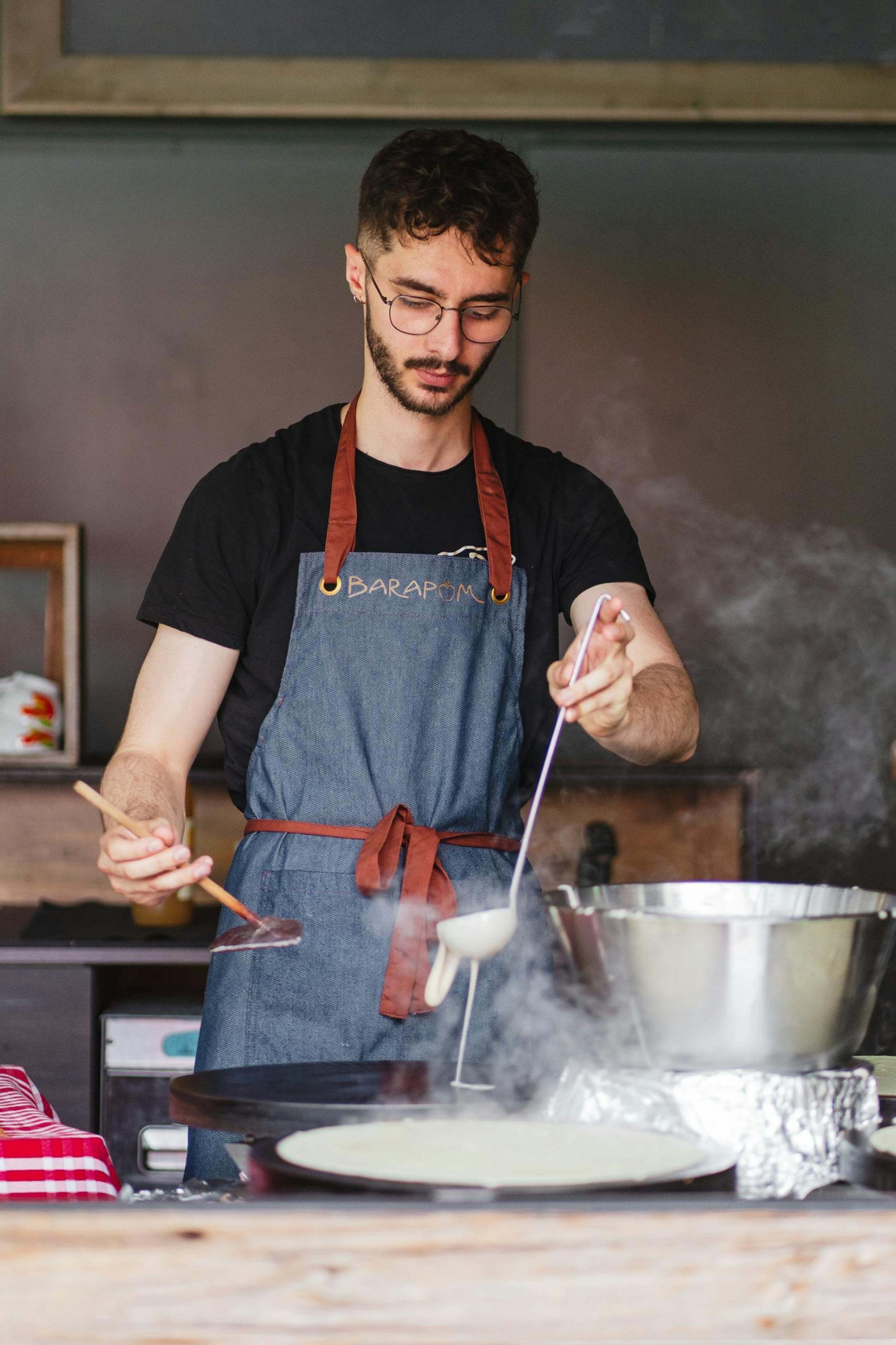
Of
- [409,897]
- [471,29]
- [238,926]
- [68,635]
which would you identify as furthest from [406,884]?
[471,29]

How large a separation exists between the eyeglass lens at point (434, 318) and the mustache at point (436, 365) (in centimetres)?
3

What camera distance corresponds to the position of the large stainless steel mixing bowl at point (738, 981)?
115 centimetres

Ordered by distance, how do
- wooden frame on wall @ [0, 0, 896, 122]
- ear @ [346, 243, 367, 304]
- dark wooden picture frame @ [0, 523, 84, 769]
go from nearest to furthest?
1. ear @ [346, 243, 367, 304]
2. dark wooden picture frame @ [0, 523, 84, 769]
3. wooden frame on wall @ [0, 0, 896, 122]

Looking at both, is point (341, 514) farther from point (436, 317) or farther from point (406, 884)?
point (406, 884)

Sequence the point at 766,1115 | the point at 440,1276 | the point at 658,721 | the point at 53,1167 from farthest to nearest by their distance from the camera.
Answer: the point at 658,721 → the point at 53,1167 → the point at 766,1115 → the point at 440,1276

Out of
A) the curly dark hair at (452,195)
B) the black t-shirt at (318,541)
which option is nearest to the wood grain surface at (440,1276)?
the black t-shirt at (318,541)

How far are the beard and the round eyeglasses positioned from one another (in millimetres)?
28

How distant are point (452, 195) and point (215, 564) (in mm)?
554

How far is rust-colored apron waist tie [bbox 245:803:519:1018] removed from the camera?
66.2 inches

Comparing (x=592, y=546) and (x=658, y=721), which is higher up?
(x=592, y=546)

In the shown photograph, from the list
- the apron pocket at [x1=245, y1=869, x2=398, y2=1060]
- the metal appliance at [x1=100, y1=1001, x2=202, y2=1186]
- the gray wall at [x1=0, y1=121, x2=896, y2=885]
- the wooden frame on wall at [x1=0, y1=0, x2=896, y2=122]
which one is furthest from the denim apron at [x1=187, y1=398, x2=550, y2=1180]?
the wooden frame on wall at [x1=0, y1=0, x2=896, y2=122]

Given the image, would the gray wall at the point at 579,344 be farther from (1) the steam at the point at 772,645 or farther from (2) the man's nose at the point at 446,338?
(2) the man's nose at the point at 446,338

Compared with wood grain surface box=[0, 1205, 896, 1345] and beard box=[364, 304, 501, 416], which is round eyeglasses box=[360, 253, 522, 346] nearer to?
beard box=[364, 304, 501, 416]

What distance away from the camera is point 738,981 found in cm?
115
